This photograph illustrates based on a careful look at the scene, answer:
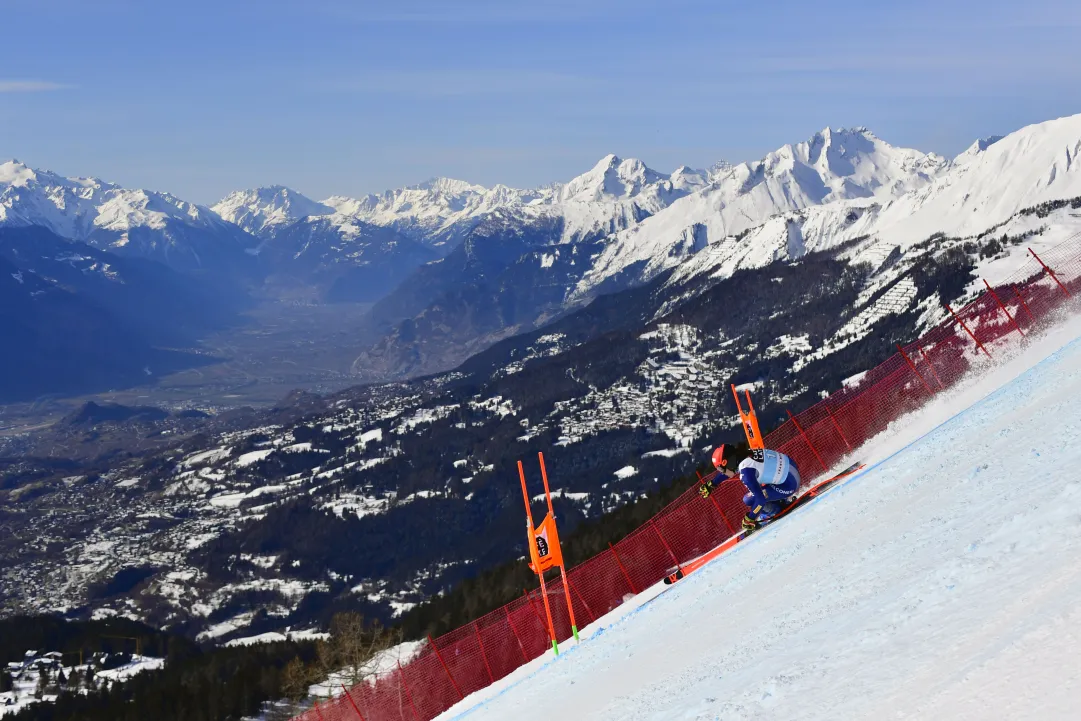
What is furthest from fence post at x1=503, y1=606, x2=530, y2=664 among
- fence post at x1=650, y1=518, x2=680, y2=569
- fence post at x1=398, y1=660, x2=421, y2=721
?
fence post at x1=650, y1=518, x2=680, y2=569

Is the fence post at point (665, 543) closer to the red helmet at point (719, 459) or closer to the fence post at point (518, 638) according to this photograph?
the fence post at point (518, 638)

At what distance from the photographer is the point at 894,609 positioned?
12742 mm

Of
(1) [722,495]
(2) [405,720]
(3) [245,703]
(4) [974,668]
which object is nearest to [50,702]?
(3) [245,703]

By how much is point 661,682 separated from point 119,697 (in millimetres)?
96468

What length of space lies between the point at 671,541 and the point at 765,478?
9920 mm

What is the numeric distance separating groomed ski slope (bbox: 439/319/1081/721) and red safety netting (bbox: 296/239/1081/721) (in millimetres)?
5627

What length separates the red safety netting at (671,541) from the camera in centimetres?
3136

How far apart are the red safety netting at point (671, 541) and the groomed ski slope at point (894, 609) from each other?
5.63 metres

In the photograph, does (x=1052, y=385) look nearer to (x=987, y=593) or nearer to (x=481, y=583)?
(x=987, y=593)

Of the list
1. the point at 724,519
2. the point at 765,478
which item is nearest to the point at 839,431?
the point at 724,519

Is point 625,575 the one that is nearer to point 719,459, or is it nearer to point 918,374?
point 719,459

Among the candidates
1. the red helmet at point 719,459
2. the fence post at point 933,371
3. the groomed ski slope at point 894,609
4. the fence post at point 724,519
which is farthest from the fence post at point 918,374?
the red helmet at point 719,459

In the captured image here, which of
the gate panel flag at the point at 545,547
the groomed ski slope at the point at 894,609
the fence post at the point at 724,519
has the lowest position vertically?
the groomed ski slope at the point at 894,609

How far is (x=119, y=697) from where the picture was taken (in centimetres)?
9638
